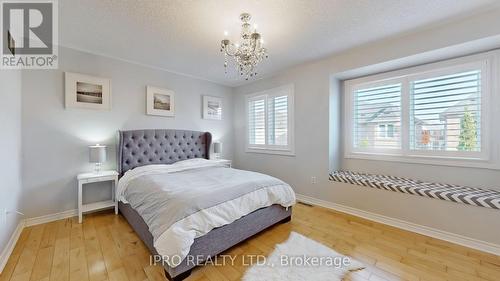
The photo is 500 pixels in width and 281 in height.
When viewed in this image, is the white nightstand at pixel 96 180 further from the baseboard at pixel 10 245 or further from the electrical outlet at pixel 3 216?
the electrical outlet at pixel 3 216

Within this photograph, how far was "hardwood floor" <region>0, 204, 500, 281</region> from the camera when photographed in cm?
171

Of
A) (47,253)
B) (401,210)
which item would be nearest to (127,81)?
(47,253)

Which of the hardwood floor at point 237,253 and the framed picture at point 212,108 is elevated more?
the framed picture at point 212,108

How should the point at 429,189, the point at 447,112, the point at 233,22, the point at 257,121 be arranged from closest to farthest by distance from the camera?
the point at 233,22, the point at 429,189, the point at 447,112, the point at 257,121

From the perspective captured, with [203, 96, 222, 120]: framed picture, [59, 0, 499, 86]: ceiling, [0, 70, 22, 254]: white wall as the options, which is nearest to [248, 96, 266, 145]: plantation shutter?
[203, 96, 222, 120]: framed picture

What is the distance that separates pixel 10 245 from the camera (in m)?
2.01

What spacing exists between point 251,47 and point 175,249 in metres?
1.93

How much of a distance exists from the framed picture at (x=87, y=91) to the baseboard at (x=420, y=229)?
12.5ft

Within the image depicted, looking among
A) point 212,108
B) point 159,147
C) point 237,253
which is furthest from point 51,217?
point 212,108

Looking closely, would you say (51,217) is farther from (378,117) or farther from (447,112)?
(447,112)

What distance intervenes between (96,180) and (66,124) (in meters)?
0.91

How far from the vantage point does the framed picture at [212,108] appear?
4.38 m

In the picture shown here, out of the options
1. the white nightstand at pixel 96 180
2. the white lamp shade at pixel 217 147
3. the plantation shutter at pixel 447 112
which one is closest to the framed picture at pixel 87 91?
the white nightstand at pixel 96 180

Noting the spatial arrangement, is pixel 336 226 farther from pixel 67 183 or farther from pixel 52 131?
pixel 52 131
